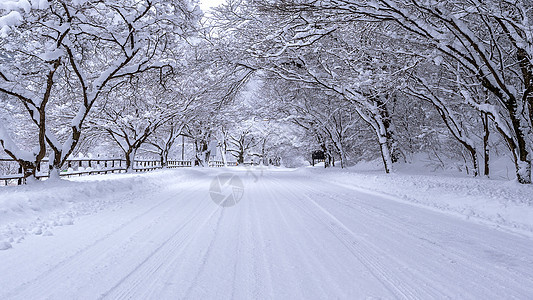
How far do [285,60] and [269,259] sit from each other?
14.8 meters

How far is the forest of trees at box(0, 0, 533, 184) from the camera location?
8.80 metres

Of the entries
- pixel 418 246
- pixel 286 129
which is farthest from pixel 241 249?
pixel 286 129

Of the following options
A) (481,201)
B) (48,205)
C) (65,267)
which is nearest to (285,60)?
(481,201)

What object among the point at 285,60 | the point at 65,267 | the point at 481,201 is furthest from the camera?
the point at 285,60

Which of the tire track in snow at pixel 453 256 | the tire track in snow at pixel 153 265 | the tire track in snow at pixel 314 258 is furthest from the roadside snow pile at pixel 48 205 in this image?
the tire track in snow at pixel 453 256

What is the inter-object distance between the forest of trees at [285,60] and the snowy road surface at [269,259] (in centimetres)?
561

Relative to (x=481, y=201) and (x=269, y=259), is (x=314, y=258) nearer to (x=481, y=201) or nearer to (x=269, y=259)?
(x=269, y=259)

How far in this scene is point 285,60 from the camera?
56.0 feet

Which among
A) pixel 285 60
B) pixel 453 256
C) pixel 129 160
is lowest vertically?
pixel 453 256

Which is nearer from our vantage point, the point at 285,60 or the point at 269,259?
the point at 269,259

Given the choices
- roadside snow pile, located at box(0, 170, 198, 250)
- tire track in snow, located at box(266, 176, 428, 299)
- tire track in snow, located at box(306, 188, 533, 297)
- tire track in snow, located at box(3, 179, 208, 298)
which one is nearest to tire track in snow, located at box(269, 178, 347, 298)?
tire track in snow, located at box(266, 176, 428, 299)

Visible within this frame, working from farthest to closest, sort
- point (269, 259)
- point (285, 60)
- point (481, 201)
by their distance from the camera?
1. point (285, 60)
2. point (481, 201)
3. point (269, 259)

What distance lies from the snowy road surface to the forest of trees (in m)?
5.61

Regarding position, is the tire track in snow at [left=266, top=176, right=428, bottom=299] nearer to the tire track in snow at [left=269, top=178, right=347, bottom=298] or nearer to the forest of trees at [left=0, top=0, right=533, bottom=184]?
the tire track in snow at [left=269, top=178, right=347, bottom=298]
